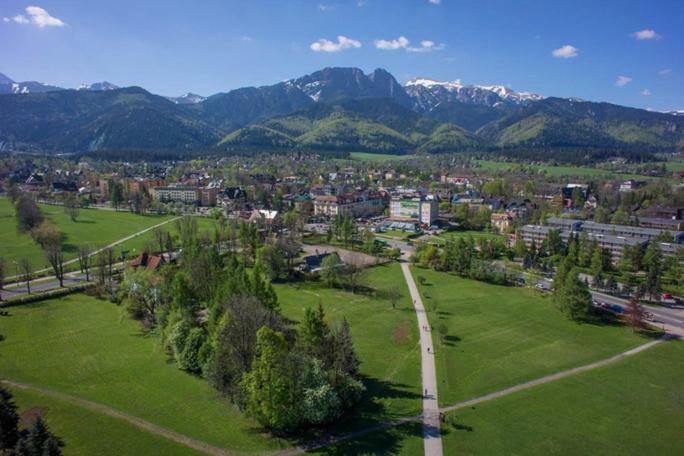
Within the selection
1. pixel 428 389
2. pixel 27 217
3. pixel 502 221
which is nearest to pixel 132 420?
Answer: pixel 428 389

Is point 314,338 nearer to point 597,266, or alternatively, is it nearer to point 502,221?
point 597,266

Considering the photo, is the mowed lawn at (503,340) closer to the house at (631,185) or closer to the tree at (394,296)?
the tree at (394,296)

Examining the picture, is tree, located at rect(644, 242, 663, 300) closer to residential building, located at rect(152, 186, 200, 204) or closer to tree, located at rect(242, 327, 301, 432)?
tree, located at rect(242, 327, 301, 432)

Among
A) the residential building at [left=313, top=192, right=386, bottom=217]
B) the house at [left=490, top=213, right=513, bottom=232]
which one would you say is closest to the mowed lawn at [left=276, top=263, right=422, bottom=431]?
the house at [left=490, top=213, right=513, bottom=232]

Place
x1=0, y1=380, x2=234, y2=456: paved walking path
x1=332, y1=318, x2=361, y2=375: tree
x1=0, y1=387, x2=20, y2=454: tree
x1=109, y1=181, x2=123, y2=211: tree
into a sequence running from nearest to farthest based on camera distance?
x1=0, y1=387, x2=20, y2=454: tree, x1=0, y1=380, x2=234, y2=456: paved walking path, x1=332, y1=318, x2=361, y2=375: tree, x1=109, y1=181, x2=123, y2=211: tree

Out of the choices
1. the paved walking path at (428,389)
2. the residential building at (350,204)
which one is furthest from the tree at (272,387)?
the residential building at (350,204)

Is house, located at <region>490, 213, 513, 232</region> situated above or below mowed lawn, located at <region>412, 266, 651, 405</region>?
above
